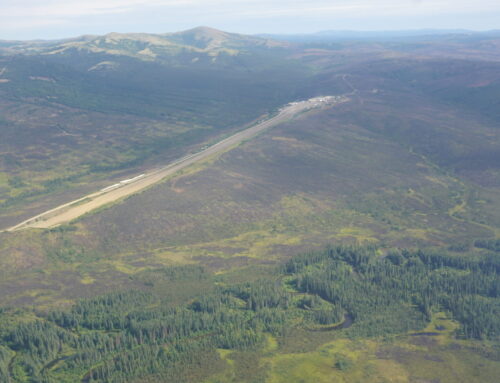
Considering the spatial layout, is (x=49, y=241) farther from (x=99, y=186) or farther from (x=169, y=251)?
(x=99, y=186)

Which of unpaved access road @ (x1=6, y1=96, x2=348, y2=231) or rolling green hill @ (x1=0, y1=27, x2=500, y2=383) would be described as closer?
rolling green hill @ (x1=0, y1=27, x2=500, y2=383)

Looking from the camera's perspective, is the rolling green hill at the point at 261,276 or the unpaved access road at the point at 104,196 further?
the unpaved access road at the point at 104,196

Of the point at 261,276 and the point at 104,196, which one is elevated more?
the point at 104,196

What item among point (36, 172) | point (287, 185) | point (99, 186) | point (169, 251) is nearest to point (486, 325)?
point (169, 251)

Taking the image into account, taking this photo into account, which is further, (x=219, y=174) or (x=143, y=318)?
(x=219, y=174)

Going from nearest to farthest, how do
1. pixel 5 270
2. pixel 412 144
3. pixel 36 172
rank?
pixel 5 270, pixel 36 172, pixel 412 144

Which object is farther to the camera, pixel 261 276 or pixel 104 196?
pixel 104 196

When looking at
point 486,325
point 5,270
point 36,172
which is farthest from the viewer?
point 36,172

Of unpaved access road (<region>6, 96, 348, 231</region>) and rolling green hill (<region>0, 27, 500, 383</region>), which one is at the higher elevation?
unpaved access road (<region>6, 96, 348, 231</region>)

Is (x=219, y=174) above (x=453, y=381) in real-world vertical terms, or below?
above

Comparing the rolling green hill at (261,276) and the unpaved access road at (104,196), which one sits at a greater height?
the unpaved access road at (104,196)
